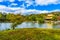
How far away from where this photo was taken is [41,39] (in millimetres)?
11844

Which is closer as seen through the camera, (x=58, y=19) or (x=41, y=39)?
(x=41, y=39)

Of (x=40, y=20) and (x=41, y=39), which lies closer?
(x=41, y=39)

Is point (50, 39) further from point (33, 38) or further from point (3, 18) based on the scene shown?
point (3, 18)

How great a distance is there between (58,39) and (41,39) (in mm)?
1631

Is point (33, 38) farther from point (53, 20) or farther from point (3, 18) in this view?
point (53, 20)

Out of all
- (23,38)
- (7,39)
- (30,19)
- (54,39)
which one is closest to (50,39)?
(54,39)

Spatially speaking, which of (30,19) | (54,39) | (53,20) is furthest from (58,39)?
(53,20)

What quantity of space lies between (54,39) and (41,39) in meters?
1.11

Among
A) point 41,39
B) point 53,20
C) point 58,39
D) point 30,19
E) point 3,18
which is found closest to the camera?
point 41,39

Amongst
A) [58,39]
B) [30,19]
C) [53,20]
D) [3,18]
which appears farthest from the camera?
A: [53,20]

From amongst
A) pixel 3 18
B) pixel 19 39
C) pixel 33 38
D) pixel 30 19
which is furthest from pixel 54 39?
pixel 30 19

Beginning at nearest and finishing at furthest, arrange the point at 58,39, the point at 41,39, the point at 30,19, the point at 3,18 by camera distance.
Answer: the point at 41,39
the point at 58,39
the point at 3,18
the point at 30,19

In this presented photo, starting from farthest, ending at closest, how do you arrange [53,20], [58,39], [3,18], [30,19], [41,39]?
[53,20] < [30,19] < [3,18] < [58,39] < [41,39]

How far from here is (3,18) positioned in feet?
157
